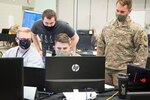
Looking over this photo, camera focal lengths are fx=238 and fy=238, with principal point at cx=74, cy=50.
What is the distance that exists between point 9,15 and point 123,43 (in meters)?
4.09

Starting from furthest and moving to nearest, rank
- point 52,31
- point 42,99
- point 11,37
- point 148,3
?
point 148,3, point 11,37, point 52,31, point 42,99

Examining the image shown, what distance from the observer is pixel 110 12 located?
27.6 feet

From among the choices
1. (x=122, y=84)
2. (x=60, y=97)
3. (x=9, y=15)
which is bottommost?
(x=60, y=97)

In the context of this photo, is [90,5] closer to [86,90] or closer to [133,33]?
[133,33]

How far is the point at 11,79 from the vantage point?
143cm

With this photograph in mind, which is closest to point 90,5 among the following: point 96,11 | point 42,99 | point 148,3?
point 96,11

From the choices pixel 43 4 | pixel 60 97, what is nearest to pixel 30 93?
pixel 60 97

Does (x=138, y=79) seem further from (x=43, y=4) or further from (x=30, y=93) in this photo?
(x=43, y=4)

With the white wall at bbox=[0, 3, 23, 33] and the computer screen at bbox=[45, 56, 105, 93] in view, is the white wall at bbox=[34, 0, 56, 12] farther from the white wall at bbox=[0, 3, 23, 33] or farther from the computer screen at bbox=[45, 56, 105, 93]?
the computer screen at bbox=[45, 56, 105, 93]

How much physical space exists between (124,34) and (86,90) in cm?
108

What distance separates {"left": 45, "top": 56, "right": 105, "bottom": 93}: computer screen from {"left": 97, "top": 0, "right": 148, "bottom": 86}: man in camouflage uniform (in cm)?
90

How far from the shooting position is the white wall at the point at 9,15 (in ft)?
19.3

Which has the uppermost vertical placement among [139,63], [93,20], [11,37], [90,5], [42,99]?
[90,5]

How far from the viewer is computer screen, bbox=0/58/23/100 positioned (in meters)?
1.39
